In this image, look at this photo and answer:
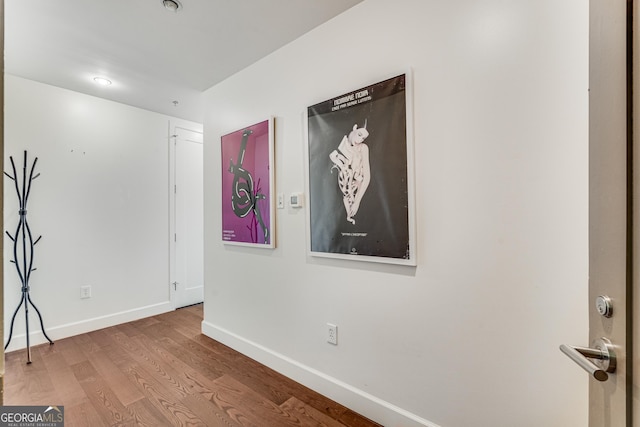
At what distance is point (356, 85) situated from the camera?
5.60 feet

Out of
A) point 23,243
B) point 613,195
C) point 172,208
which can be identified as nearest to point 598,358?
point 613,195

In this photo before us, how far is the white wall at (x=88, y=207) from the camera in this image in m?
2.63

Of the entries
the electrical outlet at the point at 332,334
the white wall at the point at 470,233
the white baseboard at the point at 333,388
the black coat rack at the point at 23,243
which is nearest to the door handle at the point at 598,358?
the white wall at the point at 470,233

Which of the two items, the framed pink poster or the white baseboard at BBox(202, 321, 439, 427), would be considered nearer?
the white baseboard at BBox(202, 321, 439, 427)

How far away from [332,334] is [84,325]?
9.45ft

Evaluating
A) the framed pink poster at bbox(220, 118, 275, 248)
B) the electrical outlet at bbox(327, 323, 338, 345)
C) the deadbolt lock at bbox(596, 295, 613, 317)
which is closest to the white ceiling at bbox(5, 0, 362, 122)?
the framed pink poster at bbox(220, 118, 275, 248)

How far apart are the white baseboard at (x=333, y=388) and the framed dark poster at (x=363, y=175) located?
33.3 inches

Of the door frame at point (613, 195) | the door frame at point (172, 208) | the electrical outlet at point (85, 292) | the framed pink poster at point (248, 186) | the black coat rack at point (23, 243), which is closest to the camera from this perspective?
the door frame at point (613, 195)

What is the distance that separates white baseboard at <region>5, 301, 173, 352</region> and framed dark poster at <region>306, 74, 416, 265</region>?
2726mm

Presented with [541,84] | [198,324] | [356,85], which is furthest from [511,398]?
[198,324]

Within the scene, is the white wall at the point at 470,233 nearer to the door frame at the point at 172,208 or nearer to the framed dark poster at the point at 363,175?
the framed dark poster at the point at 363,175

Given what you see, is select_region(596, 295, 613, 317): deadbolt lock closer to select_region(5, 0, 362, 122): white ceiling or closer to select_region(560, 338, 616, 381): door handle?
select_region(560, 338, 616, 381): door handle

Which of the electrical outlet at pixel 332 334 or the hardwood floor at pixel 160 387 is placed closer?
the hardwood floor at pixel 160 387

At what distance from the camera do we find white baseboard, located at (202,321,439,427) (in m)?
1.54
